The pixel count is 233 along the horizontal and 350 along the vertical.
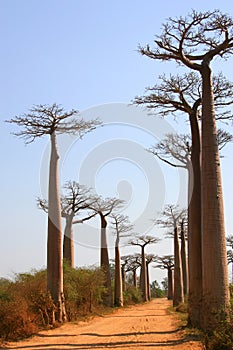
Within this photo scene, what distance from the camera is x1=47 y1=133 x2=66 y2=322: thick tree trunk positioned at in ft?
41.7

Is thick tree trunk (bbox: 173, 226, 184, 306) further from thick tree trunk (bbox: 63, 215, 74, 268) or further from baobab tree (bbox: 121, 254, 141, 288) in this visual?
baobab tree (bbox: 121, 254, 141, 288)

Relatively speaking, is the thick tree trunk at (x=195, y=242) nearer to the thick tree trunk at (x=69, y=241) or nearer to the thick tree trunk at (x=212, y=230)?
the thick tree trunk at (x=212, y=230)

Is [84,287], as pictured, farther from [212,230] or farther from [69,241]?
[212,230]

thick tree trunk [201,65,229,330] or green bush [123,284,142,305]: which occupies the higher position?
thick tree trunk [201,65,229,330]

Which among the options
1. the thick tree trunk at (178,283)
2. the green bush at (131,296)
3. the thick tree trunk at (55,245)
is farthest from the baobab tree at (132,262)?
the thick tree trunk at (55,245)

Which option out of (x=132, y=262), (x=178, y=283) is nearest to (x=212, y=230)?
(x=178, y=283)

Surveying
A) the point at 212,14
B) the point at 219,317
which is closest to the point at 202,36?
the point at 212,14

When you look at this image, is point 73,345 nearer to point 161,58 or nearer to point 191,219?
point 191,219

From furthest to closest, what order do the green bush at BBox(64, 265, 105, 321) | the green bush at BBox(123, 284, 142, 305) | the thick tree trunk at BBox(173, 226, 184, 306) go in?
the green bush at BBox(123, 284, 142, 305), the thick tree trunk at BBox(173, 226, 184, 306), the green bush at BBox(64, 265, 105, 321)

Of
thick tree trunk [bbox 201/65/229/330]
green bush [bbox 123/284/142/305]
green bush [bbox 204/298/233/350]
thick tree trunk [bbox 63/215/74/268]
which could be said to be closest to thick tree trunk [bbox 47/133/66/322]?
thick tree trunk [bbox 201/65/229/330]

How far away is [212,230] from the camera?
839cm

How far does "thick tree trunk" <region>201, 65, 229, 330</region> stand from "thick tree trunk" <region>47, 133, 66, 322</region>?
16.8ft

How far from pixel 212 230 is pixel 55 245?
19.3 feet

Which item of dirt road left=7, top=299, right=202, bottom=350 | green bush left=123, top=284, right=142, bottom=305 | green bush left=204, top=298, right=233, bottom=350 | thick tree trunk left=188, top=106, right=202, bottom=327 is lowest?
green bush left=123, top=284, right=142, bottom=305
